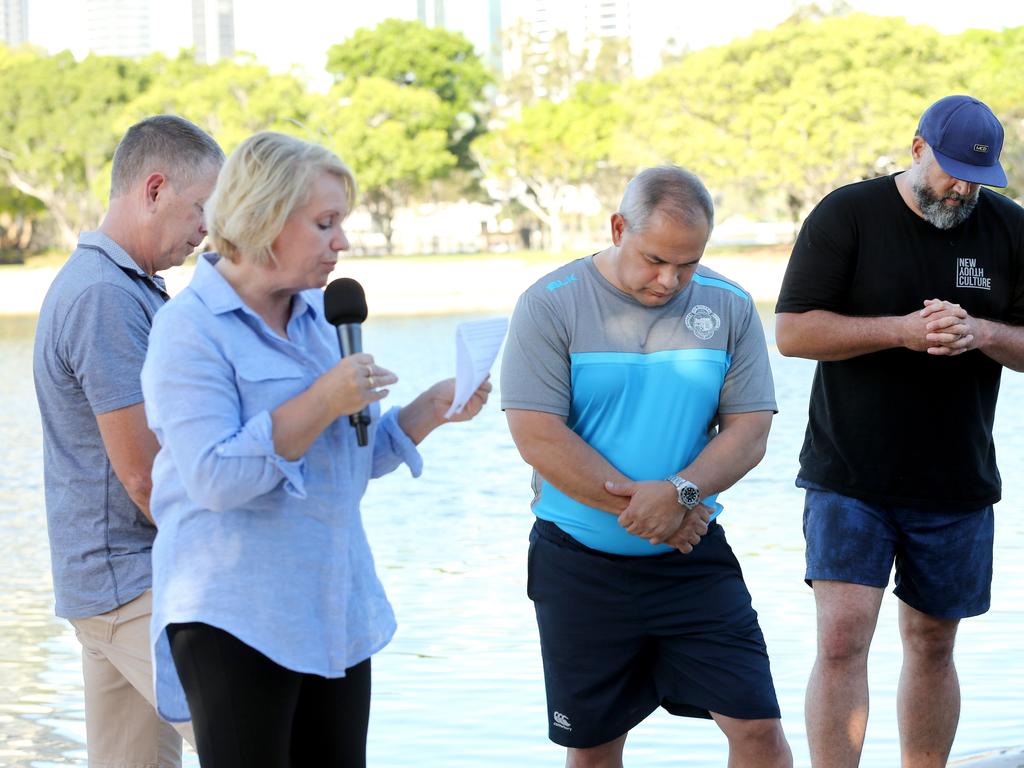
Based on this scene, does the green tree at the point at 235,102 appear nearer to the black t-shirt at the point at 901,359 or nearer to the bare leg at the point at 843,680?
the black t-shirt at the point at 901,359

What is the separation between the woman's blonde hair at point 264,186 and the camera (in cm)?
264

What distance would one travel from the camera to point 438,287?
4206 cm

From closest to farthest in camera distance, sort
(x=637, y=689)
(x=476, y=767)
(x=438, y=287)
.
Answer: (x=637, y=689)
(x=476, y=767)
(x=438, y=287)

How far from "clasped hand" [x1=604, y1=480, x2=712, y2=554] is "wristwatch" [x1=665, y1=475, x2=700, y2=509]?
11 mm

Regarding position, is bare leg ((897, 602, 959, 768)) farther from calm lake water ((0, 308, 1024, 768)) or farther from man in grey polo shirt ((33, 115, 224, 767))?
man in grey polo shirt ((33, 115, 224, 767))

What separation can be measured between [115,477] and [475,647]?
358 centimetres

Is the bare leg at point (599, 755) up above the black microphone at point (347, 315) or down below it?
below

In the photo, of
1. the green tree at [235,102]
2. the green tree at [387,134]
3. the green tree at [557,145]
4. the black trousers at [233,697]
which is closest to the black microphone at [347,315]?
the black trousers at [233,697]

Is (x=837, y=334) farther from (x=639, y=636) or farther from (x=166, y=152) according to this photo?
(x=166, y=152)


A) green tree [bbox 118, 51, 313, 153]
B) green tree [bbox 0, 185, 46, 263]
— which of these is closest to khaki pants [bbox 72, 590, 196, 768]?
green tree [bbox 118, 51, 313, 153]

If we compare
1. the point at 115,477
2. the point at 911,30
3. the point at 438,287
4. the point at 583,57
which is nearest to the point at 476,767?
the point at 115,477

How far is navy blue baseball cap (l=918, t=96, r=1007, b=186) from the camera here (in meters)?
3.83

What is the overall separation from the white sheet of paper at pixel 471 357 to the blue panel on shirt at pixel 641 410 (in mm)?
641

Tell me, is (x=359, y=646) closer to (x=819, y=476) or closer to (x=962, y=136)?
(x=819, y=476)
